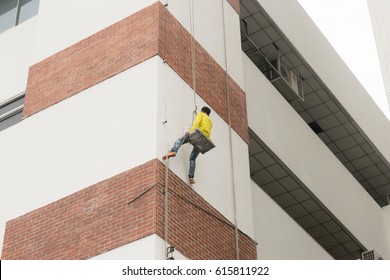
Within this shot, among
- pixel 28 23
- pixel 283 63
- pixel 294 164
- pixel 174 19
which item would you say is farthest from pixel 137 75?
pixel 283 63

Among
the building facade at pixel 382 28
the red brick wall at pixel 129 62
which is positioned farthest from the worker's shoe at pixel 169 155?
the building facade at pixel 382 28

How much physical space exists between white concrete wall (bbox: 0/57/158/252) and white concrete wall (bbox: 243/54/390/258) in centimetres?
520

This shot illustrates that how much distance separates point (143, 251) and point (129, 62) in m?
4.42

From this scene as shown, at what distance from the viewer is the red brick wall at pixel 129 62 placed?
57.8ft

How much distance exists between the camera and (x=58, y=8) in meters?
20.1

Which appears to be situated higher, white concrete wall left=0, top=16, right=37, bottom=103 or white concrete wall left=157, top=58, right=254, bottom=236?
white concrete wall left=0, top=16, right=37, bottom=103

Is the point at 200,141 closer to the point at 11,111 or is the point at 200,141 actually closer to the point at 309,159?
the point at 11,111

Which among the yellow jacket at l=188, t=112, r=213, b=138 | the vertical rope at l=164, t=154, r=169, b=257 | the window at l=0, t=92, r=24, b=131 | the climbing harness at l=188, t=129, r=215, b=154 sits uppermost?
the window at l=0, t=92, r=24, b=131

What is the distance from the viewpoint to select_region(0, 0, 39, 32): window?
21.9 m

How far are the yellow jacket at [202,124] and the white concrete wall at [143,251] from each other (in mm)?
2341

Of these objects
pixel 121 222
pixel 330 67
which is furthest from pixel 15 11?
pixel 330 67

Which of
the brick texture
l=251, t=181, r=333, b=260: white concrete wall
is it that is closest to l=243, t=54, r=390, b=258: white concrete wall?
l=251, t=181, r=333, b=260: white concrete wall

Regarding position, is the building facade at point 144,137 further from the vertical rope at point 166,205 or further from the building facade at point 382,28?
the building facade at point 382,28

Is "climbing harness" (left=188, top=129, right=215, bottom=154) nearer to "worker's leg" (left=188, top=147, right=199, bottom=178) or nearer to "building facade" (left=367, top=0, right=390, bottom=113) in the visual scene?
"worker's leg" (left=188, top=147, right=199, bottom=178)
